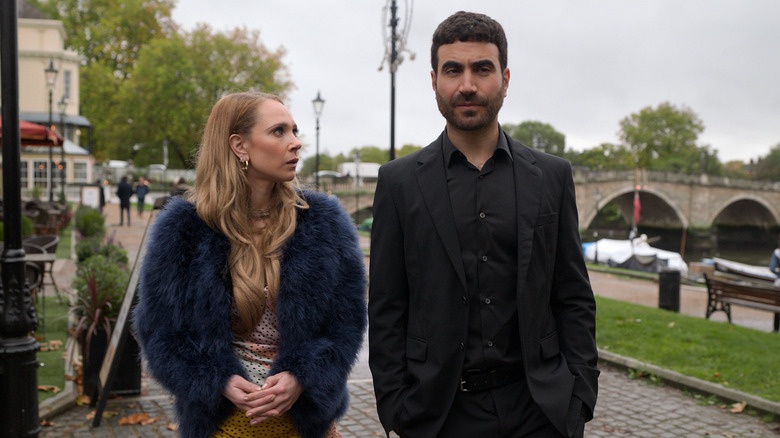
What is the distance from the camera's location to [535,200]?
8.13 ft

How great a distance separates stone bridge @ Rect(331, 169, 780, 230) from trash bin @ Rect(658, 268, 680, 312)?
47700 mm

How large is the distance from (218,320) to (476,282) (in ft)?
3.02

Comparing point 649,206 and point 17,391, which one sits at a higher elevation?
point 649,206

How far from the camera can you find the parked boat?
3444 cm

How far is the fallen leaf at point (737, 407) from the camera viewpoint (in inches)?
256

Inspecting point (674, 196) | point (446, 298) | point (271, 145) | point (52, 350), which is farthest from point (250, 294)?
point (674, 196)

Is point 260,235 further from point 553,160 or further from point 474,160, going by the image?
point 553,160

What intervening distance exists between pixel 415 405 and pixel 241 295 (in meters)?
0.74

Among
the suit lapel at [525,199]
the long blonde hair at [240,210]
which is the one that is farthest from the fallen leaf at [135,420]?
the suit lapel at [525,199]

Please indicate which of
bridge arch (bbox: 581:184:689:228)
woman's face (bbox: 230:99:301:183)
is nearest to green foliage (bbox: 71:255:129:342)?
woman's face (bbox: 230:99:301:183)

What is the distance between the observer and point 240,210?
2736mm

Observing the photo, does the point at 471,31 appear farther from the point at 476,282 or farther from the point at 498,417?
the point at 498,417

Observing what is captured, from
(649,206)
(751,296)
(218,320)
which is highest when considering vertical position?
(218,320)

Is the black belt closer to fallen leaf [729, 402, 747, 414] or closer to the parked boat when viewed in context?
fallen leaf [729, 402, 747, 414]
